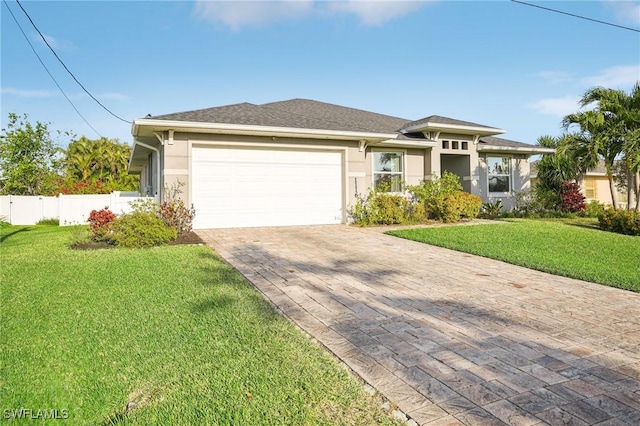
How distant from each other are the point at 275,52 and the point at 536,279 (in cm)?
1262

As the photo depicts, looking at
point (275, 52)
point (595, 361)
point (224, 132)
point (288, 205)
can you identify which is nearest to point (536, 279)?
point (595, 361)

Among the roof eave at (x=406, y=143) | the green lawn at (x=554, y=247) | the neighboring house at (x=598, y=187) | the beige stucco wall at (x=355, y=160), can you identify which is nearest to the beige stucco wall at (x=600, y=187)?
the neighboring house at (x=598, y=187)

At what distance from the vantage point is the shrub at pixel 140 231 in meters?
8.73

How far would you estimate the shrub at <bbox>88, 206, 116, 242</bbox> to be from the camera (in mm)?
9198

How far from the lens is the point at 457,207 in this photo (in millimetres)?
13547

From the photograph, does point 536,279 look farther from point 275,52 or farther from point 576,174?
point 576,174

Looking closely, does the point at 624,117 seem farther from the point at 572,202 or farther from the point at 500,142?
the point at 572,202

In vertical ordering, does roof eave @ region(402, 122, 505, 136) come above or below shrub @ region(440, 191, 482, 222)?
above

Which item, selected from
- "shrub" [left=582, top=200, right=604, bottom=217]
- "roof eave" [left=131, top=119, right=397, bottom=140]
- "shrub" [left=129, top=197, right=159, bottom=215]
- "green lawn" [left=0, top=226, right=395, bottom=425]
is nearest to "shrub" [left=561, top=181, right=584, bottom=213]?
"shrub" [left=582, top=200, right=604, bottom=217]

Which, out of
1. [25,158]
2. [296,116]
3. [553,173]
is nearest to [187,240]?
[296,116]

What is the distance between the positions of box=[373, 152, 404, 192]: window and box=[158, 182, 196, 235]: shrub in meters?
6.96

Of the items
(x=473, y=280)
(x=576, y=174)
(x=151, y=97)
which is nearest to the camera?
(x=473, y=280)

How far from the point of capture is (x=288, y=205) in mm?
12484

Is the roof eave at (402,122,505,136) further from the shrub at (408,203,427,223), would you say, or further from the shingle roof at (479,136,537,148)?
the shrub at (408,203,427,223)
